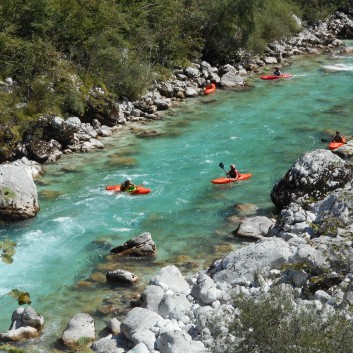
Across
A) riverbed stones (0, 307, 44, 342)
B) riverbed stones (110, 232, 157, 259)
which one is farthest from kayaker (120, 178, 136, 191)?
riverbed stones (0, 307, 44, 342)

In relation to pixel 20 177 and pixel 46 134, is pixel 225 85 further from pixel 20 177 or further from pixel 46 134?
pixel 20 177

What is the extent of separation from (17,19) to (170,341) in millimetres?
Result: 21267

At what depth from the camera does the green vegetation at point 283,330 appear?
22.9ft

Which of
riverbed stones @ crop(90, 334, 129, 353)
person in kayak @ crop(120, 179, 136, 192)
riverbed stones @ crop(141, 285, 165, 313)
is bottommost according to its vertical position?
riverbed stones @ crop(90, 334, 129, 353)

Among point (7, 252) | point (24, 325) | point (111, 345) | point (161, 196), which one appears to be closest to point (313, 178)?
point (161, 196)

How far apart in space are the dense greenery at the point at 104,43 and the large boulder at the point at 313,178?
34.1ft

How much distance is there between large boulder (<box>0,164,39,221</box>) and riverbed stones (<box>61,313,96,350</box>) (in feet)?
19.1

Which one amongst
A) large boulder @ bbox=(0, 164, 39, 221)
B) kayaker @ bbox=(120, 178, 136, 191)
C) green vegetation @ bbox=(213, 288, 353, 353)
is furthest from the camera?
kayaker @ bbox=(120, 178, 136, 191)

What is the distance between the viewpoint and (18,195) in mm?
17016

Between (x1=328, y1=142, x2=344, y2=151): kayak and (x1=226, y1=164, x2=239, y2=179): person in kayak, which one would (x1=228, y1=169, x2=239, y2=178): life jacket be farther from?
(x1=328, y1=142, x2=344, y2=151): kayak

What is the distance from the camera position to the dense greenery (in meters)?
24.2

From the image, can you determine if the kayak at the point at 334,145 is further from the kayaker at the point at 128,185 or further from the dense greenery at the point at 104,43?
the dense greenery at the point at 104,43

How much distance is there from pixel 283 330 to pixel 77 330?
536 cm

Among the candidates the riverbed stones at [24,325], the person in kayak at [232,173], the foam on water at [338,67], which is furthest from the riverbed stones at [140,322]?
the foam on water at [338,67]
